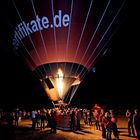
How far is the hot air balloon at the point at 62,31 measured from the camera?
15.9 meters

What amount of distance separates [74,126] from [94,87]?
180 feet

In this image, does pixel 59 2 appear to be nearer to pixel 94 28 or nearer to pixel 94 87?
pixel 94 28

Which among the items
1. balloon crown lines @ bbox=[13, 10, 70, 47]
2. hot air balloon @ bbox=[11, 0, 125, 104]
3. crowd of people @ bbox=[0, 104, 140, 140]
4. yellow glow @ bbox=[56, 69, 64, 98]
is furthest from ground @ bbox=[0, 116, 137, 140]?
yellow glow @ bbox=[56, 69, 64, 98]

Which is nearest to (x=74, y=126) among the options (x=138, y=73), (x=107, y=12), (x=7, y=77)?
(x=107, y=12)

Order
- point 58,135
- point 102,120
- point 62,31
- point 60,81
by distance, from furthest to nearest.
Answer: point 60,81
point 62,31
point 58,135
point 102,120

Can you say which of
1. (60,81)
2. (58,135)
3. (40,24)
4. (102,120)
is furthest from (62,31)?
(60,81)

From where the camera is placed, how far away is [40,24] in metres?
17.2

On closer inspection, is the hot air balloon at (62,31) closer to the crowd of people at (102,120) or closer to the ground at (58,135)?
the crowd of people at (102,120)

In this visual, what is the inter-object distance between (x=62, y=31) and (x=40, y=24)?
4.86 ft

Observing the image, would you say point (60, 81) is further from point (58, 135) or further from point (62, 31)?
point (58, 135)

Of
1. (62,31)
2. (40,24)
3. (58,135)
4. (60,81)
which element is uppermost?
(40,24)

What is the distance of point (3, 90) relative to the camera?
79.4 meters

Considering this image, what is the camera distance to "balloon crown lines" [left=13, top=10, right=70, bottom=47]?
1666 cm

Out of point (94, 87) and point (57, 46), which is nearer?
point (57, 46)
